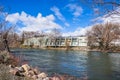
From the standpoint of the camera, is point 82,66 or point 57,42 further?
point 57,42

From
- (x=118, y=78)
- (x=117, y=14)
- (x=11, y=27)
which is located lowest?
(x=118, y=78)

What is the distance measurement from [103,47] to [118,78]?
53140 millimetres

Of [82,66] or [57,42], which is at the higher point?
[57,42]

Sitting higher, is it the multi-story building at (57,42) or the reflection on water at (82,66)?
the multi-story building at (57,42)

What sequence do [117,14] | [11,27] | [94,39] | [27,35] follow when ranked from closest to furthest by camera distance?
[117,14]
[11,27]
[94,39]
[27,35]

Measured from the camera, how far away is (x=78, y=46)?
85188 mm

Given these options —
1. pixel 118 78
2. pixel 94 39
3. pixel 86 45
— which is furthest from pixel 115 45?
pixel 118 78

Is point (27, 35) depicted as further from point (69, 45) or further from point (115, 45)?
point (115, 45)

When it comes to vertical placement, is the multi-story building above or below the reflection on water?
above

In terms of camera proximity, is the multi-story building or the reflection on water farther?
the multi-story building

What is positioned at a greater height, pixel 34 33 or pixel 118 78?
pixel 34 33

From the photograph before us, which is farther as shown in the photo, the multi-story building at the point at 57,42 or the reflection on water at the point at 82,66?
the multi-story building at the point at 57,42

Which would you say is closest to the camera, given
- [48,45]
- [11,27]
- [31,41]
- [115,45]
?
[11,27]

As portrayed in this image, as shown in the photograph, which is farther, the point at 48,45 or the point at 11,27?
the point at 48,45
